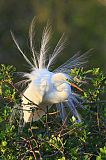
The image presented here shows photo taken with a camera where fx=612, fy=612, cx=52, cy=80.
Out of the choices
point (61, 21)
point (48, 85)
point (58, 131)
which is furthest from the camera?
point (61, 21)

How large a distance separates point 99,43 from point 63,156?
8.38m

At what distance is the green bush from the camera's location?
2.37 m

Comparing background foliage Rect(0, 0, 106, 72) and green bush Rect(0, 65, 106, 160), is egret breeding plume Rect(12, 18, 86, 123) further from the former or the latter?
background foliage Rect(0, 0, 106, 72)

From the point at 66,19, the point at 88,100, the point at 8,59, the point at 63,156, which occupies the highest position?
the point at 66,19

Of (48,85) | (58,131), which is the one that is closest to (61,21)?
(48,85)

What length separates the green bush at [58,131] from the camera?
7.76ft

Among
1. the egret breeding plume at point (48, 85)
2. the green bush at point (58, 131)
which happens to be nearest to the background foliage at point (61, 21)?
the egret breeding plume at point (48, 85)

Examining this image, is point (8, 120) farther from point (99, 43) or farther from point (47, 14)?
point (47, 14)

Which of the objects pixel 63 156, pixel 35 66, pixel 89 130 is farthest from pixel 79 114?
→ pixel 35 66

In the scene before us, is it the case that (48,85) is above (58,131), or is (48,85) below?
above

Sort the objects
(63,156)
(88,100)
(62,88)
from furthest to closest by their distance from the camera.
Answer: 1. (62,88)
2. (88,100)
3. (63,156)

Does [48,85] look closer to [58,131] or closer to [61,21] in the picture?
[58,131]

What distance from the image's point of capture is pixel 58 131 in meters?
2.48

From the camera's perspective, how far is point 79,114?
2.81 metres
